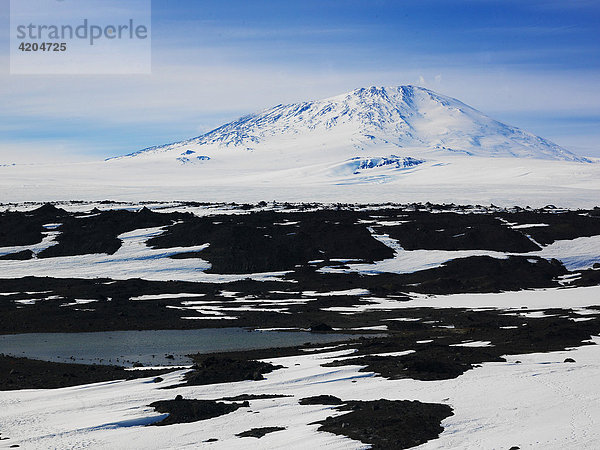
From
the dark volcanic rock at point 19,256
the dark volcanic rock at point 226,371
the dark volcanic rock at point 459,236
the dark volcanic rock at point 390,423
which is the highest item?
the dark volcanic rock at point 459,236

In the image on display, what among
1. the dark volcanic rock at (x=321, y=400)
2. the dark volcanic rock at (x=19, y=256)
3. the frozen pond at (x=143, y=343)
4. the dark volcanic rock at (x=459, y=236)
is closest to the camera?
the dark volcanic rock at (x=321, y=400)

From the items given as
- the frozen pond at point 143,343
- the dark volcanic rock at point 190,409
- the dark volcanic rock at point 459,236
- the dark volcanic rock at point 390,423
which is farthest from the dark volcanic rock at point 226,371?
the dark volcanic rock at point 459,236

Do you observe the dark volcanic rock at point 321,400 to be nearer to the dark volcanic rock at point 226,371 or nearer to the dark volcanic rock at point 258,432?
the dark volcanic rock at point 258,432

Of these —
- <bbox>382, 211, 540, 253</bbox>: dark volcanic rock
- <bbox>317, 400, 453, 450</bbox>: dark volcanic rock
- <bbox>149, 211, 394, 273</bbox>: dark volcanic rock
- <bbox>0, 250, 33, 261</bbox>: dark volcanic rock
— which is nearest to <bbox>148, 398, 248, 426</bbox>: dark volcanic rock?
<bbox>317, 400, 453, 450</bbox>: dark volcanic rock

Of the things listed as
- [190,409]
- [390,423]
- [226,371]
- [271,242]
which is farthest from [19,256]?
[390,423]

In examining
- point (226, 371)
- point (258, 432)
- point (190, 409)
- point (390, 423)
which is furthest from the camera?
point (226, 371)

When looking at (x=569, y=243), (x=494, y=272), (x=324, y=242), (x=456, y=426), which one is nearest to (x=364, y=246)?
(x=324, y=242)

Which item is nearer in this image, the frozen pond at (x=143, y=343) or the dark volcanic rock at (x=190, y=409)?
the dark volcanic rock at (x=190, y=409)

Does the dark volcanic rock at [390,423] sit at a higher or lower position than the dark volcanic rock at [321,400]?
higher

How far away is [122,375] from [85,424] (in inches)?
408

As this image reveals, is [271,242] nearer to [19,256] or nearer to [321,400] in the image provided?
[19,256]

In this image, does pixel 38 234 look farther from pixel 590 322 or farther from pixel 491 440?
pixel 491 440

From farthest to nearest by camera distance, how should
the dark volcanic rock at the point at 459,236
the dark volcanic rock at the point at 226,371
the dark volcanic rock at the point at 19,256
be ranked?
the dark volcanic rock at the point at 459,236
the dark volcanic rock at the point at 19,256
the dark volcanic rock at the point at 226,371

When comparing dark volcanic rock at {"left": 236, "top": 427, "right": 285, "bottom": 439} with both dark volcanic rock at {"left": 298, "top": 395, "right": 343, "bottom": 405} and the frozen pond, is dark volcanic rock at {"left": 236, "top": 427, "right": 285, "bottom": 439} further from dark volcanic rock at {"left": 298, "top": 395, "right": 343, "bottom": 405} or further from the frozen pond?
the frozen pond
